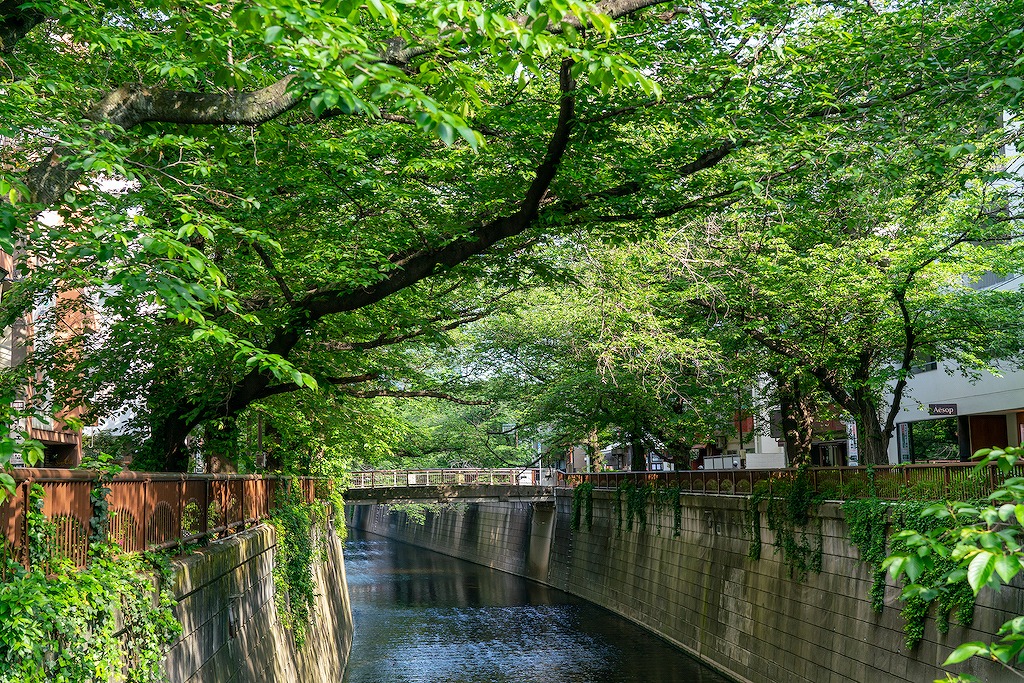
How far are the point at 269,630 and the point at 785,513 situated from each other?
39.1ft

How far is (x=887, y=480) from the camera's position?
17.2 metres

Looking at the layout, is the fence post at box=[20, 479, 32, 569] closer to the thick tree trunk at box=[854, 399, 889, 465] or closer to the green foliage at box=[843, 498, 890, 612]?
the green foliage at box=[843, 498, 890, 612]

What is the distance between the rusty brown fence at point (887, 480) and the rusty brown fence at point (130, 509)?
7.65 metres

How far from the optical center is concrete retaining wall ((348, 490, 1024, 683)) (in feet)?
52.5

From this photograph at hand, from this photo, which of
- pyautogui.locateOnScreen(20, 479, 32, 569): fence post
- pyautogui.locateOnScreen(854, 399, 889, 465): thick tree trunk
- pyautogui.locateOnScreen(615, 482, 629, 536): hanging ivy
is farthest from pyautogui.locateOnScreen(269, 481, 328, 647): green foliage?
pyautogui.locateOnScreen(615, 482, 629, 536): hanging ivy

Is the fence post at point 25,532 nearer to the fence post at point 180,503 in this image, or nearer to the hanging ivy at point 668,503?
the fence post at point 180,503

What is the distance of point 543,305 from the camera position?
34.1m

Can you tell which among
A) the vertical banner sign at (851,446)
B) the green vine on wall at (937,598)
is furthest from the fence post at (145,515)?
the vertical banner sign at (851,446)

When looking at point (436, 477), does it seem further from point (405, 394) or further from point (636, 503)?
point (405, 394)

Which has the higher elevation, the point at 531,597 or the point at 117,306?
the point at 117,306

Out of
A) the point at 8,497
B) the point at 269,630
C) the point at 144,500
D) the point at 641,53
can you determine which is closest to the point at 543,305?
the point at 269,630

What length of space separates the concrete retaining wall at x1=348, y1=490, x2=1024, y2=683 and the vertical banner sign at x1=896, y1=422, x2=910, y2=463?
387 inches

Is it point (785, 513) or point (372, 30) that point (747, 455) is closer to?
point (785, 513)

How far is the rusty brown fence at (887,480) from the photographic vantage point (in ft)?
47.7
